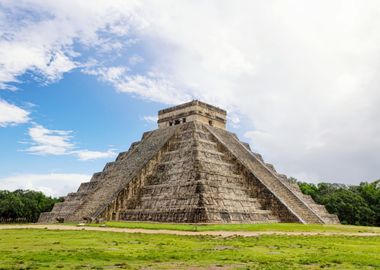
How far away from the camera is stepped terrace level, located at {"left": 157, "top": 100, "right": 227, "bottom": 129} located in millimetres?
38781

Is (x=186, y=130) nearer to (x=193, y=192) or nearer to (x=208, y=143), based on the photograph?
(x=208, y=143)

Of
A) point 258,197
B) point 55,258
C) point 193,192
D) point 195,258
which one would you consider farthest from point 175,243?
point 258,197

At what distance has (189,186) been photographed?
1089 inches

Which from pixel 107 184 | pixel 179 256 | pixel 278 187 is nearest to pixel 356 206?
pixel 278 187

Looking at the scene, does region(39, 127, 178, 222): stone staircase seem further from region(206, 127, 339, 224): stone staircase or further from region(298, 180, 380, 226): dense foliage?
region(298, 180, 380, 226): dense foliage

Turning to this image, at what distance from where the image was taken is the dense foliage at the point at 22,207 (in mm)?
51062

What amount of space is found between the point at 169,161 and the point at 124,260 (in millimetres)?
22732

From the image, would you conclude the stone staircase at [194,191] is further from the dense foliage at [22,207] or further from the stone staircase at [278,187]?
the dense foliage at [22,207]

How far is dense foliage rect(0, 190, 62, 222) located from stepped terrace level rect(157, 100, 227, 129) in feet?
73.2

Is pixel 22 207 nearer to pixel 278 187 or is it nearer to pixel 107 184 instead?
pixel 107 184

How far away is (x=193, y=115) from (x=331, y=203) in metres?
18.6

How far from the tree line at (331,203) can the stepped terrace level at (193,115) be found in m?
15.2

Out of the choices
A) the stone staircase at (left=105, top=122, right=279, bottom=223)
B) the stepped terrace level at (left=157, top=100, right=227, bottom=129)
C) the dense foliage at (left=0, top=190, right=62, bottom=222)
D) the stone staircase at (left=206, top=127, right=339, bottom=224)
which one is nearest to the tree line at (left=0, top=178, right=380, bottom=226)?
the dense foliage at (left=0, top=190, right=62, bottom=222)

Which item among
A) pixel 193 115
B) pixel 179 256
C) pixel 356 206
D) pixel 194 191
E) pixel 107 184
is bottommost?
pixel 179 256
